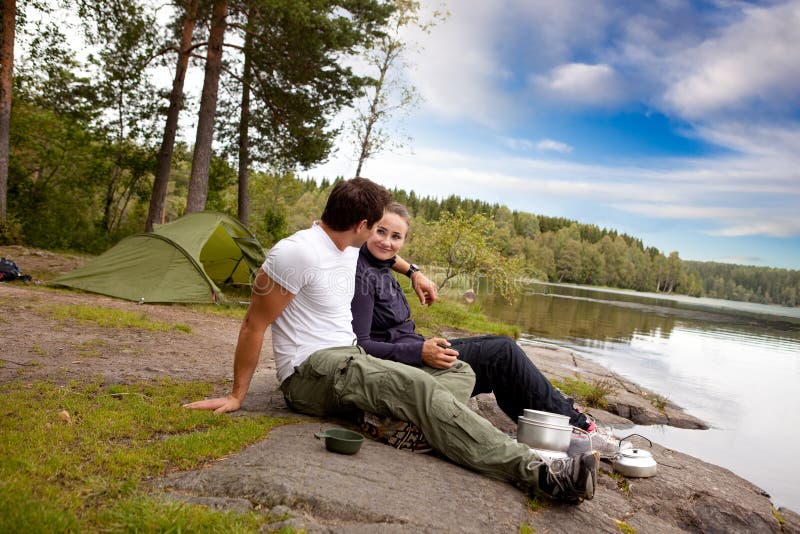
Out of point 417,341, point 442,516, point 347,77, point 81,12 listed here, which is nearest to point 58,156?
point 81,12

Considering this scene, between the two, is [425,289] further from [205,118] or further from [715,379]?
[205,118]

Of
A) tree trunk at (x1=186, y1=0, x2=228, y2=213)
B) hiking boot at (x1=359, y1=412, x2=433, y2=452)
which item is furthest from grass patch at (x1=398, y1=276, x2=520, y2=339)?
hiking boot at (x1=359, y1=412, x2=433, y2=452)

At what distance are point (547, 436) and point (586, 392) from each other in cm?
423

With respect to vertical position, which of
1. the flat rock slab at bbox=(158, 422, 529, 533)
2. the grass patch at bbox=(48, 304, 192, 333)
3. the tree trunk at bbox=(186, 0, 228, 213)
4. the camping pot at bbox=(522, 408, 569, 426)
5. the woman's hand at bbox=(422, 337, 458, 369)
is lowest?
the grass patch at bbox=(48, 304, 192, 333)

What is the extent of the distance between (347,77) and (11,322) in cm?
1025

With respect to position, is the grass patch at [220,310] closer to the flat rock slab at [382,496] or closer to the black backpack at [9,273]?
the black backpack at [9,273]

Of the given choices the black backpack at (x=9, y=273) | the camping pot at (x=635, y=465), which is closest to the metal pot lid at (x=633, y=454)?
the camping pot at (x=635, y=465)

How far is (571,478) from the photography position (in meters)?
2.65

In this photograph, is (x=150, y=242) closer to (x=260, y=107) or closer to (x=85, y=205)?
(x=260, y=107)

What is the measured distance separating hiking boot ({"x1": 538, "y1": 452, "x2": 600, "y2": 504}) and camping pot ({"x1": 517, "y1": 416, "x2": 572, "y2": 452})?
48 centimetres

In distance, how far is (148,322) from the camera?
7.12 metres

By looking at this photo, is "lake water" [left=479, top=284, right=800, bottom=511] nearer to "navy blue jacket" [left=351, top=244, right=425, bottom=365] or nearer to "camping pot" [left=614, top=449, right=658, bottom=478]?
"camping pot" [left=614, top=449, right=658, bottom=478]

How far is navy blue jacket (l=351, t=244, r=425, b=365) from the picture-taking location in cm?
349

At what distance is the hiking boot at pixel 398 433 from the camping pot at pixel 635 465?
1.84 meters
